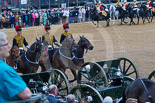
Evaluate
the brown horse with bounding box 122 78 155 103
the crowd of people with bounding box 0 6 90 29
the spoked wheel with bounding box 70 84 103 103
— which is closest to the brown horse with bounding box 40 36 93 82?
the spoked wheel with bounding box 70 84 103 103

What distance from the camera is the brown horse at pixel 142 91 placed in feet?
17.7

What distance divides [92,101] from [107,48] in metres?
11.8

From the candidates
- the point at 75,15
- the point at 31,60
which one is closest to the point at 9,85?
the point at 31,60

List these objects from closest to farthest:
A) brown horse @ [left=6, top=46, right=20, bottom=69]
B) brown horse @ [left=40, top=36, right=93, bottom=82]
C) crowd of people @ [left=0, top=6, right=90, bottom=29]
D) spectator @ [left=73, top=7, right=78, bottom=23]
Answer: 1. brown horse @ [left=6, top=46, right=20, bottom=69]
2. brown horse @ [left=40, top=36, right=93, bottom=82]
3. crowd of people @ [left=0, top=6, right=90, bottom=29]
4. spectator @ [left=73, top=7, right=78, bottom=23]

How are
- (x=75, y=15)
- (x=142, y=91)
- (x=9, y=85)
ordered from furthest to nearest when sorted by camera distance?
(x=75, y=15), (x=142, y=91), (x=9, y=85)

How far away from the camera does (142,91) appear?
5488mm

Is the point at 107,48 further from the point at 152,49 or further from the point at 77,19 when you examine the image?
the point at 77,19

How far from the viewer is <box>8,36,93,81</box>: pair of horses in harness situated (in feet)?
33.8

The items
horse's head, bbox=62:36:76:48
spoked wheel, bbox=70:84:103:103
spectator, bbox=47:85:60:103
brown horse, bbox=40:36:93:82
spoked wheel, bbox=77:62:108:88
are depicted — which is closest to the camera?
spectator, bbox=47:85:60:103

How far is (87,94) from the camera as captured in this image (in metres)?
6.89

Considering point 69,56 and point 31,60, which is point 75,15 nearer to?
point 69,56

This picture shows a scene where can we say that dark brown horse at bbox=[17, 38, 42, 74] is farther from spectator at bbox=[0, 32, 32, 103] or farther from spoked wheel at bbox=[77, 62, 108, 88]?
spectator at bbox=[0, 32, 32, 103]

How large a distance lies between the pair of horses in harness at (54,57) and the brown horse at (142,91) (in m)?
4.99

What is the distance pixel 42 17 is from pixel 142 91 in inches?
1048
